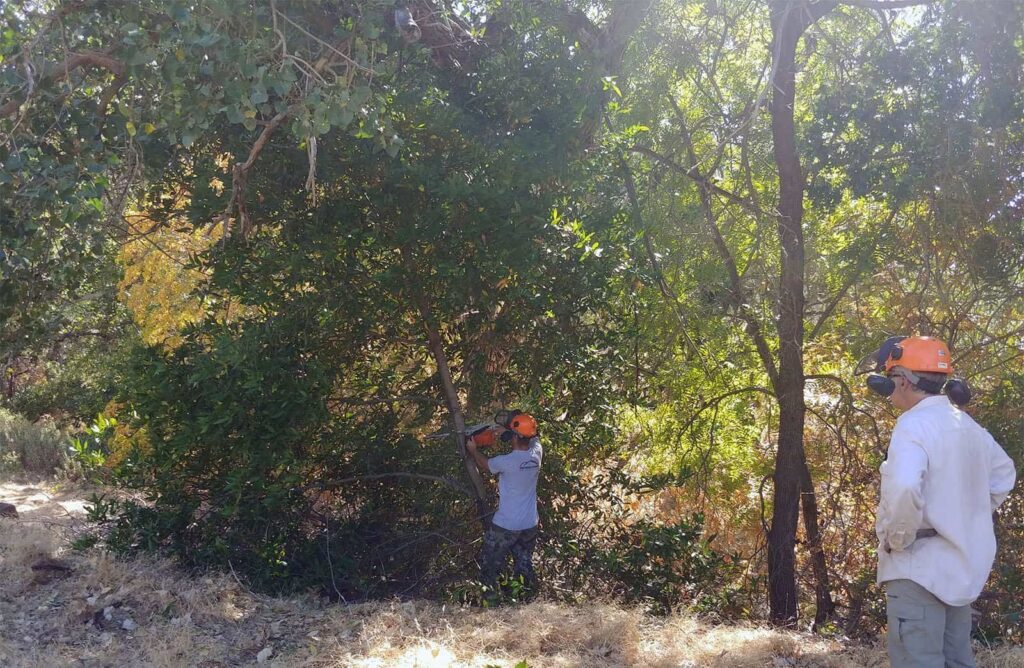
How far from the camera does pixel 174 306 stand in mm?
11867

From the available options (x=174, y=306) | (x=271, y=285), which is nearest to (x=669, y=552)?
(x=271, y=285)

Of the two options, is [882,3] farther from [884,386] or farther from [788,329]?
[884,386]

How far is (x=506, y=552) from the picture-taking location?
7.34m

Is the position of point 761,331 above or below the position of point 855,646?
above

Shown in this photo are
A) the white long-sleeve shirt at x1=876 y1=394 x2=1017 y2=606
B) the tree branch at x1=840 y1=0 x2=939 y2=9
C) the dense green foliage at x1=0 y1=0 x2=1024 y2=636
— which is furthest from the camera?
the tree branch at x1=840 y1=0 x2=939 y2=9

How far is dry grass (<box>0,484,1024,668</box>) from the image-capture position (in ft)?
17.2

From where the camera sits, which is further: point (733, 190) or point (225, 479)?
point (733, 190)

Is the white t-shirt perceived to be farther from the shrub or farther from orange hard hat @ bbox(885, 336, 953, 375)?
the shrub

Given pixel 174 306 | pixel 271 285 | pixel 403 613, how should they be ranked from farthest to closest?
pixel 174 306 < pixel 271 285 < pixel 403 613

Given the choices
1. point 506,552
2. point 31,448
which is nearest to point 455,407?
point 506,552

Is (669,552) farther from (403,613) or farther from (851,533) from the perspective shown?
(403,613)

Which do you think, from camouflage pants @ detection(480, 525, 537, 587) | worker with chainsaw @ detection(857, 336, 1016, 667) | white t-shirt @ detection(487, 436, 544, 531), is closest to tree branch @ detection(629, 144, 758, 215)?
white t-shirt @ detection(487, 436, 544, 531)

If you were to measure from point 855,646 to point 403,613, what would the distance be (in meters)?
2.91

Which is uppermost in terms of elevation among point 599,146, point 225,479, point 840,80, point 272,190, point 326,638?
point 840,80
